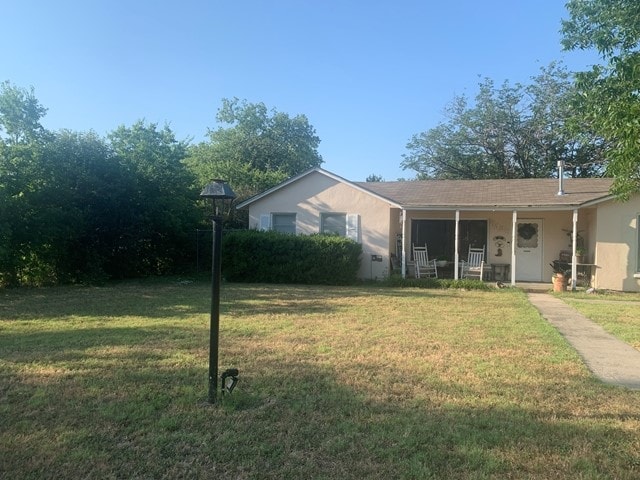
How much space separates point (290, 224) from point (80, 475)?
13345mm

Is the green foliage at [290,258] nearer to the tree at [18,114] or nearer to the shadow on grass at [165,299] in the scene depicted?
the shadow on grass at [165,299]

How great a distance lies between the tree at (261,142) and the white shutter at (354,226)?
793 inches

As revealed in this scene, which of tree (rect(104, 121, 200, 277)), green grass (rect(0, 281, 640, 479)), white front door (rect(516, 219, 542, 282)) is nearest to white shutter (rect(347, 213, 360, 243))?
white front door (rect(516, 219, 542, 282))

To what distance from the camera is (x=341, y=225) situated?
15875 millimetres

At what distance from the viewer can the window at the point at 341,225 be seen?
15539 millimetres

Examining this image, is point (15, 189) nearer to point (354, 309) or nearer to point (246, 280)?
point (246, 280)

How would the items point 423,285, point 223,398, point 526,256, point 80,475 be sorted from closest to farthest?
point 80,475 < point 223,398 < point 423,285 < point 526,256

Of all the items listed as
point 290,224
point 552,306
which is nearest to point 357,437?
point 552,306

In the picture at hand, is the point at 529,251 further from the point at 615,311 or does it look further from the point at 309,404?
the point at 309,404

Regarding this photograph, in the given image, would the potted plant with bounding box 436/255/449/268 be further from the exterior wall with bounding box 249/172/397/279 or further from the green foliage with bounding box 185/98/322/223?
the green foliage with bounding box 185/98/322/223

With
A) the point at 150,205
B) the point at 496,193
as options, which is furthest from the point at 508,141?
the point at 150,205

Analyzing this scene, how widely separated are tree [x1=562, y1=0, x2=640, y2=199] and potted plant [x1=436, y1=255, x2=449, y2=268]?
630 cm

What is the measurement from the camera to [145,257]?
16750 millimetres

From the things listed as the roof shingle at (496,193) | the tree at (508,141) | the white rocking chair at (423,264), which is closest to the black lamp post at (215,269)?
the roof shingle at (496,193)
